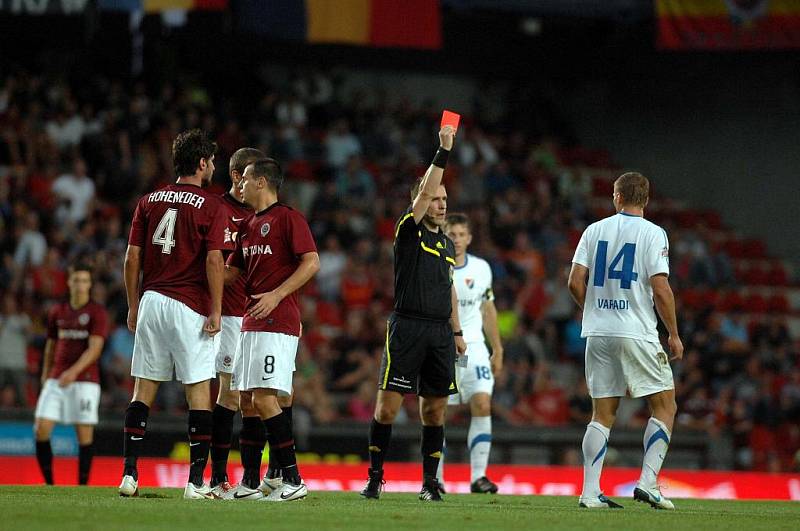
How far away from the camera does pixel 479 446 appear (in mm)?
12500

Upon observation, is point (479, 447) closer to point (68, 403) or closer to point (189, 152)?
point (68, 403)

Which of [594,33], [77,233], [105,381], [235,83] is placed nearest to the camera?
[105,381]

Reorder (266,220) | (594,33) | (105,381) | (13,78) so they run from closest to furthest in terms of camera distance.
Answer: (266,220) → (105,381) → (13,78) → (594,33)

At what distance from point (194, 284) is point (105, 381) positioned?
8.60m

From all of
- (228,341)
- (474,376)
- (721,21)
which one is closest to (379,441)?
(228,341)

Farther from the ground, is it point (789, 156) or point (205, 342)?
point (789, 156)

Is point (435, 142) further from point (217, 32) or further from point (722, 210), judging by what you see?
point (722, 210)

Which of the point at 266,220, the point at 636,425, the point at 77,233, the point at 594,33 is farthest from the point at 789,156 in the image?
the point at 266,220

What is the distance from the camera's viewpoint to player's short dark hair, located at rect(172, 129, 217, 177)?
9.43m

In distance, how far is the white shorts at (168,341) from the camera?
30.2 feet

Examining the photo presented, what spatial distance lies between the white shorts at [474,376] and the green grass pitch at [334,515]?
7.80ft

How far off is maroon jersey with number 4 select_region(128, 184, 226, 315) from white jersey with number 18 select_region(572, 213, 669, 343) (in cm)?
282

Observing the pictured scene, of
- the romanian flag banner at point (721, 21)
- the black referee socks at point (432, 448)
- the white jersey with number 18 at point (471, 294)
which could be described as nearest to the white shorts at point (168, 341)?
the black referee socks at point (432, 448)

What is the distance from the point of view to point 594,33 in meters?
30.0
